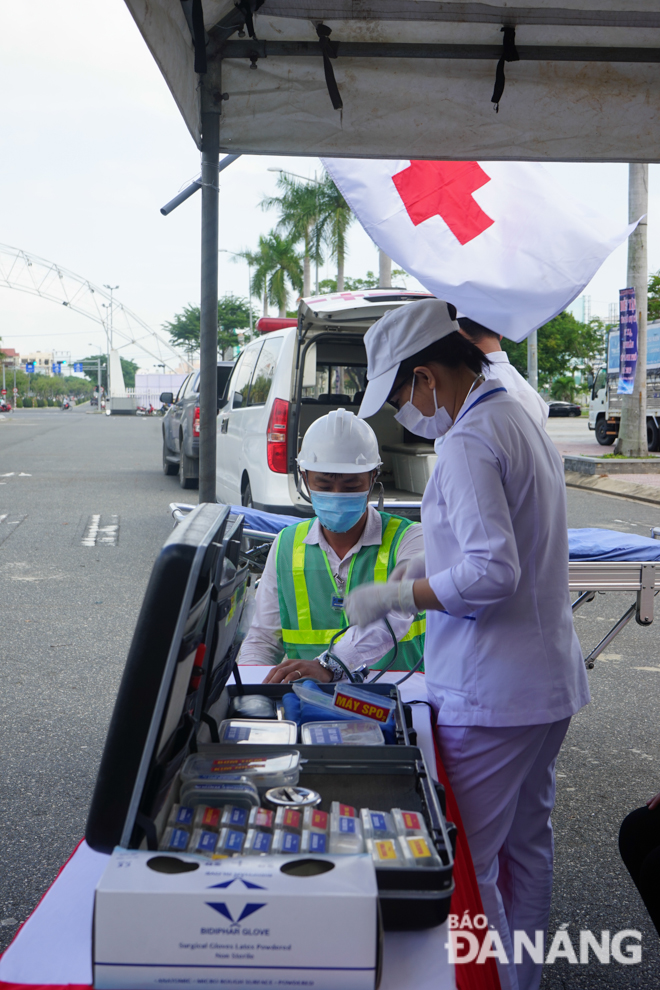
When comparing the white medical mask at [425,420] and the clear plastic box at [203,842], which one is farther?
the white medical mask at [425,420]

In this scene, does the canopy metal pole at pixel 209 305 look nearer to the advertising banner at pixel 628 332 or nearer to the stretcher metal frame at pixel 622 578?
the stretcher metal frame at pixel 622 578

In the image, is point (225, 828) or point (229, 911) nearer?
point (229, 911)

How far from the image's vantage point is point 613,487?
46.9 ft

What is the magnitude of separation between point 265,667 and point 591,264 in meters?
2.06

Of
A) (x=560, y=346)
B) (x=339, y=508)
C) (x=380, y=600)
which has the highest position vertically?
(x=560, y=346)

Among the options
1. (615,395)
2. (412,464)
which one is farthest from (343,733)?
(615,395)

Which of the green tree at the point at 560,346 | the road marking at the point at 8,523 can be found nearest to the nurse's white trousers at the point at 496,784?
the road marking at the point at 8,523

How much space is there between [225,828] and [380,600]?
2.38ft

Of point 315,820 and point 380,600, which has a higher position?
point 380,600

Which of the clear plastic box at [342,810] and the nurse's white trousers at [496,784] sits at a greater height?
the clear plastic box at [342,810]

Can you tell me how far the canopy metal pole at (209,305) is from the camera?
3.02 m

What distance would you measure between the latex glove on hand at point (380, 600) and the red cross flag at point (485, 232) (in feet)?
5.97

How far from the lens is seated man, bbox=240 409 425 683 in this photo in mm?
2771

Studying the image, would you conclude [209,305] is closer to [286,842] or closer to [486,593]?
[486,593]
